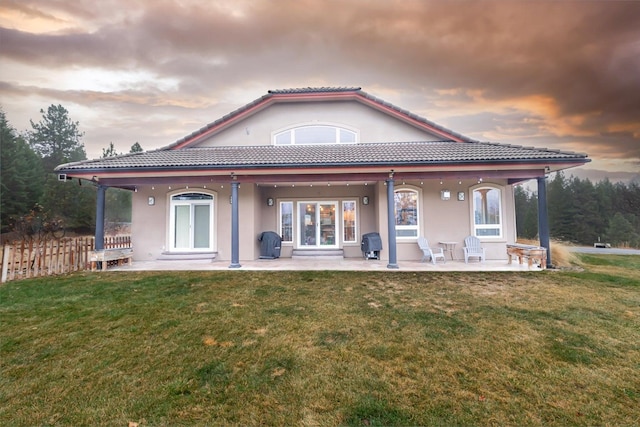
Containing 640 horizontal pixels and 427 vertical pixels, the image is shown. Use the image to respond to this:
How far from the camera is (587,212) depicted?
38.0 meters

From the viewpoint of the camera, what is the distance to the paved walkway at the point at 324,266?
834 centimetres

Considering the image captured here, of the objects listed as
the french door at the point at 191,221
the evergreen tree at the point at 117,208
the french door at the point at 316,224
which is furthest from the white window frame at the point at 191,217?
the evergreen tree at the point at 117,208

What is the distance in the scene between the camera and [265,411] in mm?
2346

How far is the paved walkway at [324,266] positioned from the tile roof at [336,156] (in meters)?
3.24

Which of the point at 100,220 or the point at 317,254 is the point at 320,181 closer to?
the point at 317,254

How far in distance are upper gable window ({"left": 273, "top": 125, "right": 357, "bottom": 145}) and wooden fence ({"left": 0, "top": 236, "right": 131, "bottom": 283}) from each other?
7738 millimetres

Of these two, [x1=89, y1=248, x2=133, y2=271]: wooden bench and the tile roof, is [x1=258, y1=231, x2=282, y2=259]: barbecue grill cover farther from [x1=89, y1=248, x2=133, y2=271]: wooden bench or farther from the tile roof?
[x1=89, y1=248, x2=133, y2=271]: wooden bench

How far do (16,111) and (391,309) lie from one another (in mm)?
35445

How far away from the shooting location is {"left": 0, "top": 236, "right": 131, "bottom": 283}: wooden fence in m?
7.10

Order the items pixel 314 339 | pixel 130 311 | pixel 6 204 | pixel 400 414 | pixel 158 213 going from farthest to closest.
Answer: pixel 6 204 → pixel 158 213 → pixel 130 311 → pixel 314 339 → pixel 400 414

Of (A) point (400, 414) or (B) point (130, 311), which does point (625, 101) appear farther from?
(B) point (130, 311)

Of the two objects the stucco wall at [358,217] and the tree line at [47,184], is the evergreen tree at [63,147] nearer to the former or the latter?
the tree line at [47,184]

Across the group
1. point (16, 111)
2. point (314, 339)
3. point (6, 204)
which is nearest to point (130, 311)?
point (314, 339)

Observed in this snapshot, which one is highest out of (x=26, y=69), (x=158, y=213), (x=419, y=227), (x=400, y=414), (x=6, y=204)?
(x=26, y=69)
